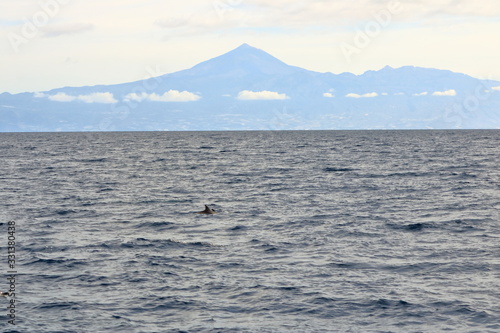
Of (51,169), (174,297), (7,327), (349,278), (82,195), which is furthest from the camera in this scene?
(51,169)

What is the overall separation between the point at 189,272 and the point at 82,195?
28.7 metres

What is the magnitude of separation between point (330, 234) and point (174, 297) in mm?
12707

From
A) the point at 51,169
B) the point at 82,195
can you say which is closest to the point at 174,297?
the point at 82,195

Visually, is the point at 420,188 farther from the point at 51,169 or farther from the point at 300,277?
the point at 51,169

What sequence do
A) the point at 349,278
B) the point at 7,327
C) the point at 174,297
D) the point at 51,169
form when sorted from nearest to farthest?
the point at 7,327
the point at 174,297
the point at 349,278
the point at 51,169

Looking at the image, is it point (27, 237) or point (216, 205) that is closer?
point (27, 237)

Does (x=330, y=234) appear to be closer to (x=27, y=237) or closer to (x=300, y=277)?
(x=300, y=277)

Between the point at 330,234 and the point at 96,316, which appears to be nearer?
the point at 96,316

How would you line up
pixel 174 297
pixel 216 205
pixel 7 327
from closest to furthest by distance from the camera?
pixel 7 327, pixel 174 297, pixel 216 205

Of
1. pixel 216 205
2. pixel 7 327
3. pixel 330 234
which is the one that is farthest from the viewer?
pixel 216 205

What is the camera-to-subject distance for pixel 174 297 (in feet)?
68.8

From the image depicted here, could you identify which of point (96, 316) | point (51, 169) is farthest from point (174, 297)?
point (51, 169)

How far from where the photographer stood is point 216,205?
43.7 m

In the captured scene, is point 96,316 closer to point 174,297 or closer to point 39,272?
point 174,297
